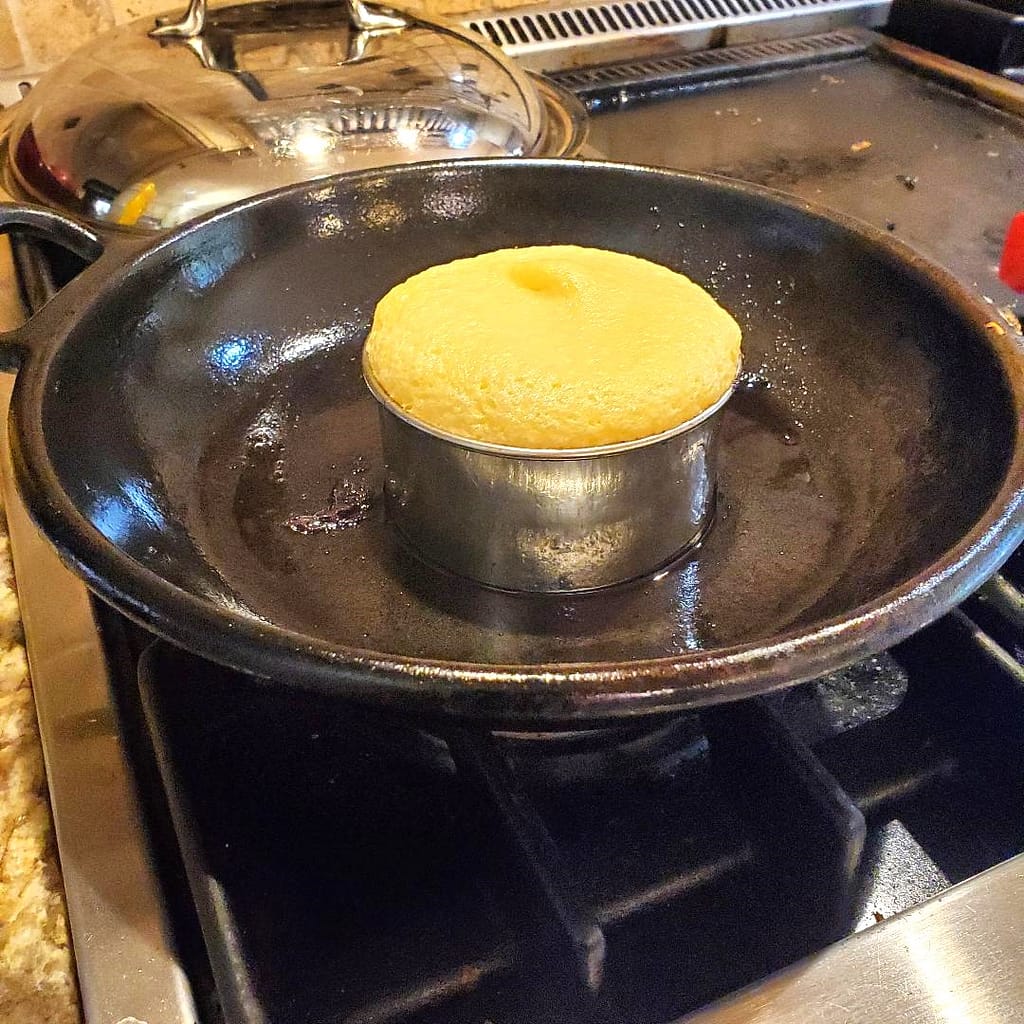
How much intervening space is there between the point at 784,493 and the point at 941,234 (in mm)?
640

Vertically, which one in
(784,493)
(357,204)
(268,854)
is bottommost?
(268,854)

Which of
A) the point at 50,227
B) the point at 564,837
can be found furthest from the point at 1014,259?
the point at 50,227

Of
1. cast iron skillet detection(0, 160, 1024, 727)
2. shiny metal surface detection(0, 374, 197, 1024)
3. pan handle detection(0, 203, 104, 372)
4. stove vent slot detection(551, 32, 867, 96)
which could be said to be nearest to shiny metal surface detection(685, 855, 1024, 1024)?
cast iron skillet detection(0, 160, 1024, 727)

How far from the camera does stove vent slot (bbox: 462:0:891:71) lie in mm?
1575

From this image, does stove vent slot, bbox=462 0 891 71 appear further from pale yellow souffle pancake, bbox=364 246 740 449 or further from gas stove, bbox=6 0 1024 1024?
gas stove, bbox=6 0 1024 1024

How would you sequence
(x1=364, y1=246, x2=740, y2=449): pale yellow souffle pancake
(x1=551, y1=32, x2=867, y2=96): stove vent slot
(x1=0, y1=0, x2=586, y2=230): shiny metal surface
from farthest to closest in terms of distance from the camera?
(x1=551, y1=32, x2=867, y2=96): stove vent slot
(x1=0, y1=0, x2=586, y2=230): shiny metal surface
(x1=364, y1=246, x2=740, y2=449): pale yellow souffle pancake

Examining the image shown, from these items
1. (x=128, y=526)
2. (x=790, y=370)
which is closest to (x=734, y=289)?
(x=790, y=370)

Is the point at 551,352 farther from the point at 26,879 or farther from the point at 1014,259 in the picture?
the point at 1014,259

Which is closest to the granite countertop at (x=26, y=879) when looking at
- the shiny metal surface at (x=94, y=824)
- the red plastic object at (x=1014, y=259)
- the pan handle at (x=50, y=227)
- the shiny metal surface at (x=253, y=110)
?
the shiny metal surface at (x=94, y=824)

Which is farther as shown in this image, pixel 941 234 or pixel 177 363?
pixel 941 234

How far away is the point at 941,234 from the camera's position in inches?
48.5

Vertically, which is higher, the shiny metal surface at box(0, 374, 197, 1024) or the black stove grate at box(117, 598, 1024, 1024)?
the shiny metal surface at box(0, 374, 197, 1024)

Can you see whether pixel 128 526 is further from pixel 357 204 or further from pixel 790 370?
pixel 790 370

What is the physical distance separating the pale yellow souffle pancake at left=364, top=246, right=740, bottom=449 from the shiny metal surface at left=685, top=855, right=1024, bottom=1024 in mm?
334
